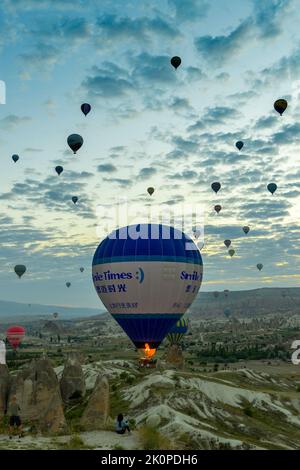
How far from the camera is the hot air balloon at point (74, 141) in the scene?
63.2 m

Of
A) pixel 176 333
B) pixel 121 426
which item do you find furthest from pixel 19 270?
pixel 121 426

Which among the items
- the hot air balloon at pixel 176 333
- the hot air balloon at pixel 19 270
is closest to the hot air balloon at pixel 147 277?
the hot air balloon at pixel 176 333

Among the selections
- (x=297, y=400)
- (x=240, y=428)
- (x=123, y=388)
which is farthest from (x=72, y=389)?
(x=297, y=400)

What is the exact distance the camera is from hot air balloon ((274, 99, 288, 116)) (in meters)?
62.7

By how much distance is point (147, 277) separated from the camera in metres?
52.0

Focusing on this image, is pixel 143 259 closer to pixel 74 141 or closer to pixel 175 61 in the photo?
pixel 74 141

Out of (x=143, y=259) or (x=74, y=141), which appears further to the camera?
(x=74, y=141)

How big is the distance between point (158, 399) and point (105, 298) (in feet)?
Answer: 49.7

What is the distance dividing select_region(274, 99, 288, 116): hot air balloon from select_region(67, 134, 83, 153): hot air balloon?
69.9ft

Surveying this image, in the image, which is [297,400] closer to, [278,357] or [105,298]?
[105,298]

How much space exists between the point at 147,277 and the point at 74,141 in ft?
63.9

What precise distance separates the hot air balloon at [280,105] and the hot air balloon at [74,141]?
21315mm

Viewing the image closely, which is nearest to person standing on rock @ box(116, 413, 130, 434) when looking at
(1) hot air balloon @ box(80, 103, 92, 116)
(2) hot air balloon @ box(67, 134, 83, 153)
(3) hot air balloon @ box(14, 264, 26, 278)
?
(2) hot air balloon @ box(67, 134, 83, 153)

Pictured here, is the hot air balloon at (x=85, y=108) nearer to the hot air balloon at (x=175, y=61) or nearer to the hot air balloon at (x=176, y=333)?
the hot air balloon at (x=175, y=61)
